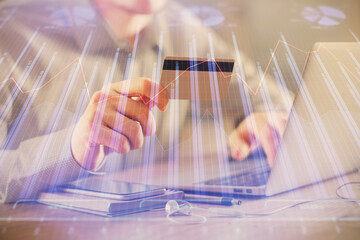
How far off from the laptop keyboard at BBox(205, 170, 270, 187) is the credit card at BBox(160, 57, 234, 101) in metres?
0.43

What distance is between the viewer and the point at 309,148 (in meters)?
0.81

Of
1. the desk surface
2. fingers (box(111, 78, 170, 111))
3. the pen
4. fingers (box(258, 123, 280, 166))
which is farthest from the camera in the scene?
fingers (box(111, 78, 170, 111))

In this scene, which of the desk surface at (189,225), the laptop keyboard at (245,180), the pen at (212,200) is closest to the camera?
the desk surface at (189,225)

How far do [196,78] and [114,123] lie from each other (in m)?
0.46

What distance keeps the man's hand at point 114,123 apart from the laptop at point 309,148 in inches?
14.1

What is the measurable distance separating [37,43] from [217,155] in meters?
1.31

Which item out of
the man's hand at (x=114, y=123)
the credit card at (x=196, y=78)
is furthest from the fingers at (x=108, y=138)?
the credit card at (x=196, y=78)

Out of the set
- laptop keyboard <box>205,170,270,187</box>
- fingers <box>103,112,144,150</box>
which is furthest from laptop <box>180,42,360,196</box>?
fingers <box>103,112,144,150</box>

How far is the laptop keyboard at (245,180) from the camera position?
831mm

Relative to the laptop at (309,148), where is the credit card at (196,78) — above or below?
above

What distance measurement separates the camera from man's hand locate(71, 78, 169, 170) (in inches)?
39.3

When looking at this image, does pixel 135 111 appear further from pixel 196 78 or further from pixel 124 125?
→ pixel 196 78

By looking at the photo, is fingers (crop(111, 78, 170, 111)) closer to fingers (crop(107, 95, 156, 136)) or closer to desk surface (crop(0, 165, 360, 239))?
fingers (crop(107, 95, 156, 136))

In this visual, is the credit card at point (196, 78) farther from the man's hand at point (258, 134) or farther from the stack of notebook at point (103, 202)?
the stack of notebook at point (103, 202)
